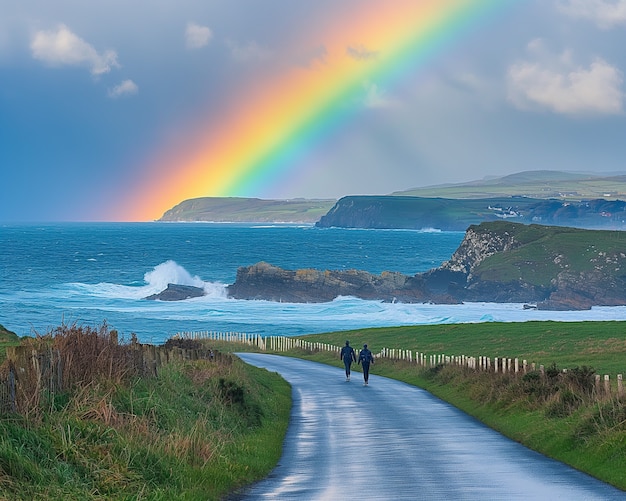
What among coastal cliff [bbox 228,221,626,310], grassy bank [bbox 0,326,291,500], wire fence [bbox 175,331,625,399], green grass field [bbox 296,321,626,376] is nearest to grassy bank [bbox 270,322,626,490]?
green grass field [bbox 296,321,626,376]

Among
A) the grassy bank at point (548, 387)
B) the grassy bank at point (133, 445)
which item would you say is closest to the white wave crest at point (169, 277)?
the grassy bank at point (548, 387)

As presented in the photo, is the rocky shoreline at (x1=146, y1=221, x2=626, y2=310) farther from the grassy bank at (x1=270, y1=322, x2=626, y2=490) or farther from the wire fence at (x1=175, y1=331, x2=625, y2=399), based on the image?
the grassy bank at (x1=270, y1=322, x2=626, y2=490)

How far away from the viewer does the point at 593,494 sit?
49.3 ft

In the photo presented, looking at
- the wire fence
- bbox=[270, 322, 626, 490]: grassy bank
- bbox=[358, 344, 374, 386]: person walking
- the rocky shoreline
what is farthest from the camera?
the rocky shoreline

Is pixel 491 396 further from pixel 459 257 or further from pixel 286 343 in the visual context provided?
pixel 459 257

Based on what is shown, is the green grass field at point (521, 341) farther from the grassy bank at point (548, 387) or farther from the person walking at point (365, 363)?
the person walking at point (365, 363)

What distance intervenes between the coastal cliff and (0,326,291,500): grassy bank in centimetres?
11852

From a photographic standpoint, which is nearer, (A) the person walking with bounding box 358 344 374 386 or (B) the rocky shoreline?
(A) the person walking with bounding box 358 344 374 386

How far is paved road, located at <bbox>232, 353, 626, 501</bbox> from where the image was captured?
15.5 metres

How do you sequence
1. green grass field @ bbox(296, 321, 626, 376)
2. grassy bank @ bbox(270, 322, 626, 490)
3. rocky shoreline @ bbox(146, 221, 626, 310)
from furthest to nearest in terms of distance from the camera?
rocky shoreline @ bbox(146, 221, 626, 310), green grass field @ bbox(296, 321, 626, 376), grassy bank @ bbox(270, 322, 626, 490)

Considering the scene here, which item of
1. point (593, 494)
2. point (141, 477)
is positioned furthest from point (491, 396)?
point (141, 477)

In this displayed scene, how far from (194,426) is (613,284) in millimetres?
133366

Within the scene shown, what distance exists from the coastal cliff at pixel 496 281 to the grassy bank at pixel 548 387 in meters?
73.2

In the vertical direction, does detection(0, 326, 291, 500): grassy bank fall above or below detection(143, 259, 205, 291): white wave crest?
below
